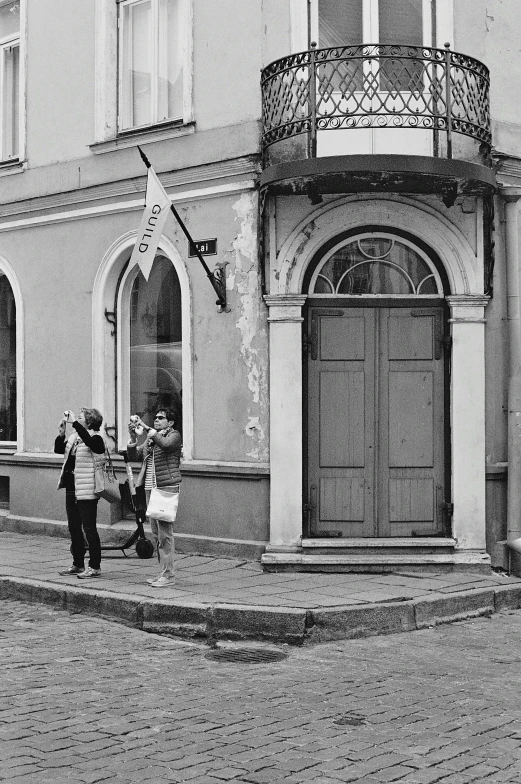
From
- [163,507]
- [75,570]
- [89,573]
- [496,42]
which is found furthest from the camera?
[496,42]

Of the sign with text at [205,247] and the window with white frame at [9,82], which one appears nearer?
the sign with text at [205,247]

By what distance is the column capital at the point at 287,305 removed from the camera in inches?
431

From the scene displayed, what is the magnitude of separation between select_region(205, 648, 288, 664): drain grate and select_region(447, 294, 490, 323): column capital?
→ 4.32 m

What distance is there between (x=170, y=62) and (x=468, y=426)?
215 inches

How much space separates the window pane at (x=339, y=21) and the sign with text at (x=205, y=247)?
2.39 metres

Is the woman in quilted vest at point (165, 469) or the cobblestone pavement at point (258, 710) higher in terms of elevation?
the woman in quilted vest at point (165, 469)

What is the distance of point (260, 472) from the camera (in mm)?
11047

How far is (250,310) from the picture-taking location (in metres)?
11.2

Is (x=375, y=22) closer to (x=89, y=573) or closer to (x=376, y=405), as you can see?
(x=376, y=405)

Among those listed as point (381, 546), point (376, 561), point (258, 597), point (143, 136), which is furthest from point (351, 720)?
point (143, 136)

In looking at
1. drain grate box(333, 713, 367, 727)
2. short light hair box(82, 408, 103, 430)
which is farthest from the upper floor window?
drain grate box(333, 713, 367, 727)

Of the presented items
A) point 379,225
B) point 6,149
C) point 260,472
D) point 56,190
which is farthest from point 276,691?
point 6,149

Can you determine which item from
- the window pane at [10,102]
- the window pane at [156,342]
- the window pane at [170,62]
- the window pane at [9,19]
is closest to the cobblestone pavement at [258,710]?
the window pane at [156,342]

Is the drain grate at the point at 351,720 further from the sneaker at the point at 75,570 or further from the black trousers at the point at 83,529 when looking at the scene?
the sneaker at the point at 75,570
